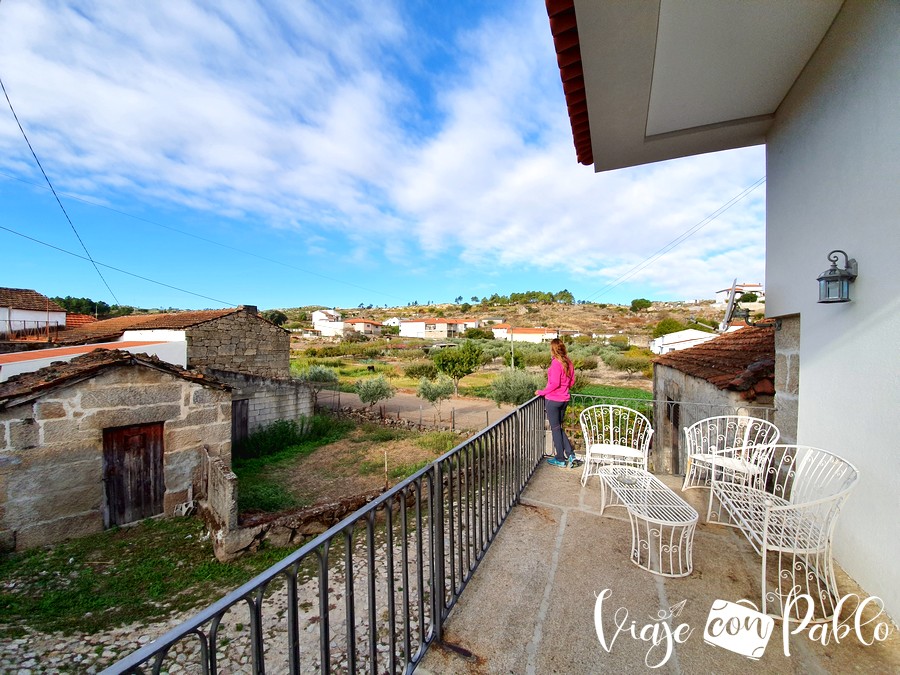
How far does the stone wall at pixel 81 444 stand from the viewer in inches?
210

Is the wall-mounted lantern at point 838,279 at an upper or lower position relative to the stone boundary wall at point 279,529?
upper

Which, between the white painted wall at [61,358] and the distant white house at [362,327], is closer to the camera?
the white painted wall at [61,358]

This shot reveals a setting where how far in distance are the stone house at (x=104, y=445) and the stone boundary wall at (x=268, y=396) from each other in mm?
3370

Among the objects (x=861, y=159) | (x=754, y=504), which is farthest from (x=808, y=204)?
(x=754, y=504)

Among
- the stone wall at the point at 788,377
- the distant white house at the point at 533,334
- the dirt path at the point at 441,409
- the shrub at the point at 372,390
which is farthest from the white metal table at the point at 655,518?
the distant white house at the point at 533,334

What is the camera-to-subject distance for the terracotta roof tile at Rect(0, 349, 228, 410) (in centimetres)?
536

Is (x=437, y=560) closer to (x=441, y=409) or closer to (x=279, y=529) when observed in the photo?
(x=279, y=529)

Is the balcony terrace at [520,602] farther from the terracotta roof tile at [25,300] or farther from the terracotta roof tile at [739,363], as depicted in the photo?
the terracotta roof tile at [25,300]

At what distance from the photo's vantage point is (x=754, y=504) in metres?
2.59

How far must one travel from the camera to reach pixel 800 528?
2254 millimetres

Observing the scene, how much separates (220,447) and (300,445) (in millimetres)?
4318

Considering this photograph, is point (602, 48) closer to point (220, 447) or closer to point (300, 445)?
point (220, 447)

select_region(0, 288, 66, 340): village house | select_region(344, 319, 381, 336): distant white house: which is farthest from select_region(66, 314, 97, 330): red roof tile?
select_region(344, 319, 381, 336): distant white house

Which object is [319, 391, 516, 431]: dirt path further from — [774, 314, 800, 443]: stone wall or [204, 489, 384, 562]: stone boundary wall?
[774, 314, 800, 443]: stone wall
